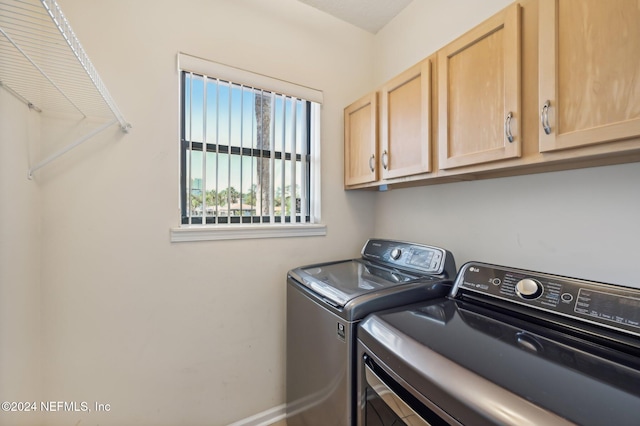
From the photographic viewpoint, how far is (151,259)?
134 cm

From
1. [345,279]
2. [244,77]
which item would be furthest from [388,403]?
[244,77]

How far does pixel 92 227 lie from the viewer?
4.02 ft

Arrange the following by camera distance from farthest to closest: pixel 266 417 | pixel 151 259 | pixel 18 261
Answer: pixel 266 417 → pixel 151 259 → pixel 18 261

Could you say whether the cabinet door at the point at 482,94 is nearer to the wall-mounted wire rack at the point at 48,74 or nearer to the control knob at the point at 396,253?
the control knob at the point at 396,253

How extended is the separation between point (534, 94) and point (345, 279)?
3.52ft

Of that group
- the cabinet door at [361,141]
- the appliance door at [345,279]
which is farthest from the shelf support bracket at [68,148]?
the cabinet door at [361,141]

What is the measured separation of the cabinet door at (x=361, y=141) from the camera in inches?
61.8

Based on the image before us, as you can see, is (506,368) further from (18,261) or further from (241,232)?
(18,261)

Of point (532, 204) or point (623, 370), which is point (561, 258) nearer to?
point (532, 204)

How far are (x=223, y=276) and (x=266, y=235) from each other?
1.13 ft

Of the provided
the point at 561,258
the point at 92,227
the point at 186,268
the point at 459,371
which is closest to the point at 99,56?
the point at 92,227

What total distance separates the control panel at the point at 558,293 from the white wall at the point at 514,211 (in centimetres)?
27

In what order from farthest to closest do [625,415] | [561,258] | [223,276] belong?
[223,276], [561,258], [625,415]

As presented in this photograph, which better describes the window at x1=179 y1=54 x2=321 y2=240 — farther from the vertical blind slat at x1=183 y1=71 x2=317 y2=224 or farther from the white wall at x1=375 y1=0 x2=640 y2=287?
A: the white wall at x1=375 y1=0 x2=640 y2=287
